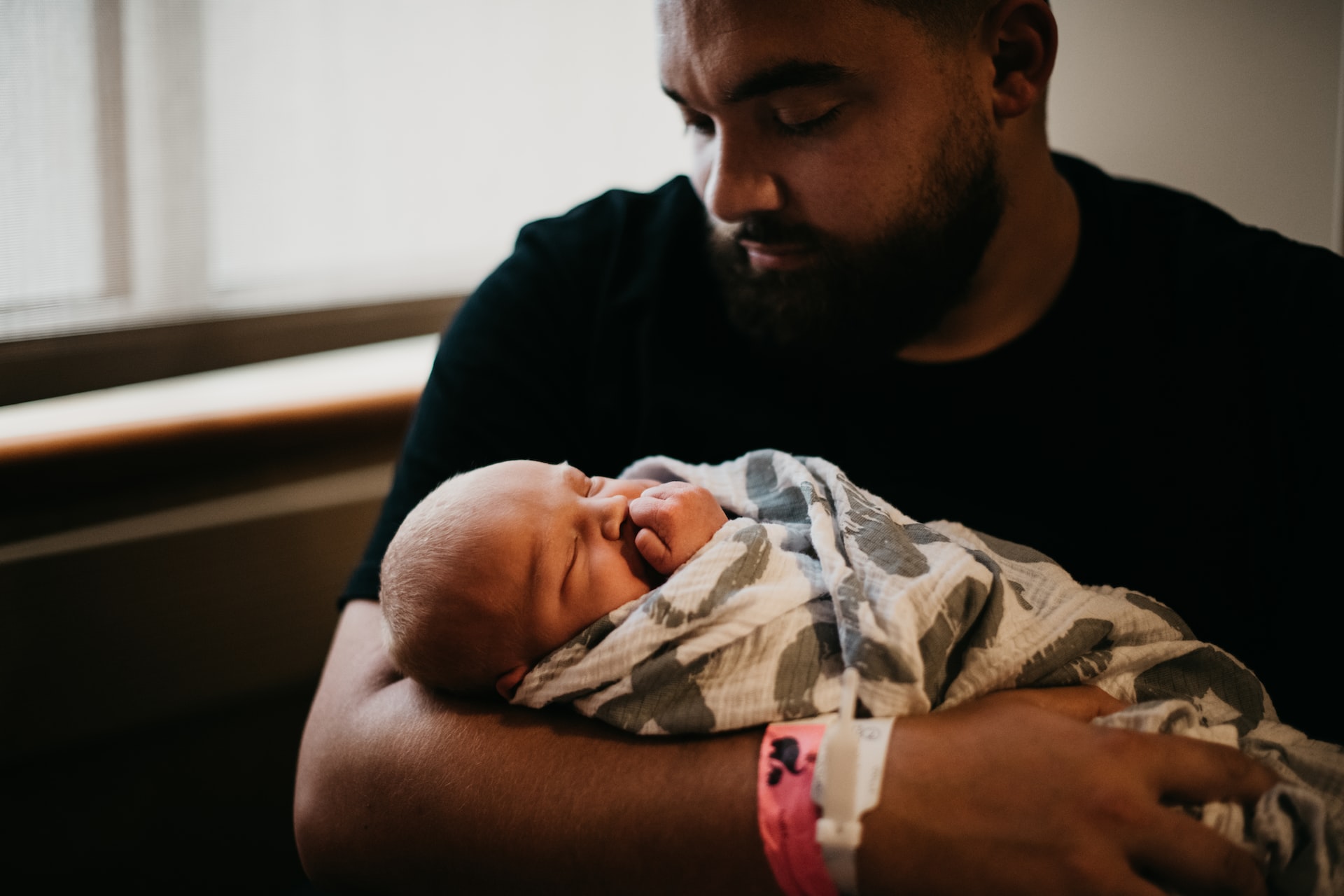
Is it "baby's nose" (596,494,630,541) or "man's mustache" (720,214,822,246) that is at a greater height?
"man's mustache" (720,214,822,246)

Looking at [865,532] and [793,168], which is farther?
[793,168]

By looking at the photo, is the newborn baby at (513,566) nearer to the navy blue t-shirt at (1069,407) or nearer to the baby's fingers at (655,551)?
the baby's fingers at (655,551)

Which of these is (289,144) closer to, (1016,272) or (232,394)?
(232,394)

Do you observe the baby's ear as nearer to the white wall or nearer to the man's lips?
the man's lips

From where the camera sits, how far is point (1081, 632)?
93 centimetres

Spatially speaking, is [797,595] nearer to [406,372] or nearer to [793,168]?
[793,168]

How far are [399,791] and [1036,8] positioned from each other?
4.14 ft

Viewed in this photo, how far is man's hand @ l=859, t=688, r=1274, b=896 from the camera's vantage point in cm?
79

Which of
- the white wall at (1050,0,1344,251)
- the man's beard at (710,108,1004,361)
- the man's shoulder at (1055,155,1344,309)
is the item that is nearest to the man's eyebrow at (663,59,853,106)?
the man's beard at (710,108,1004,361)

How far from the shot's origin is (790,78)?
1142mm

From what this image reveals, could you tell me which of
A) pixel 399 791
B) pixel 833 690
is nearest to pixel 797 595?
pixel 833 690

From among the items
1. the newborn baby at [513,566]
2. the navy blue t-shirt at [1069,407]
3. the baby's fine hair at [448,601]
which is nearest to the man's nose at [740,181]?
the navy blue t-shirt at [1069,407]

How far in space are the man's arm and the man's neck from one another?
0.57 m

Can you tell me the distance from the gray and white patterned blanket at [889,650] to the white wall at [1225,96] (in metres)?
1.04
